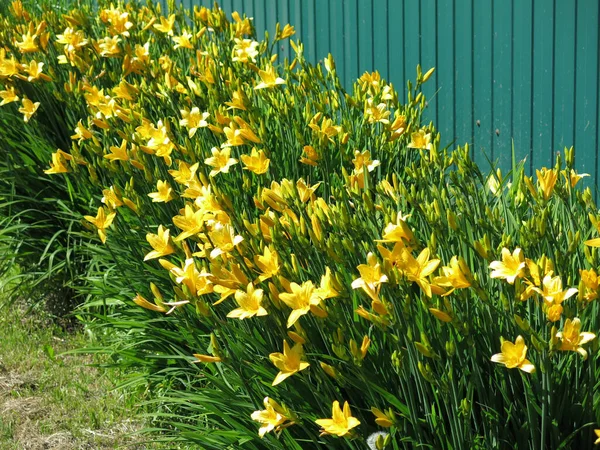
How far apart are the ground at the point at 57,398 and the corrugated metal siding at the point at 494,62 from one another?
8.82 feet

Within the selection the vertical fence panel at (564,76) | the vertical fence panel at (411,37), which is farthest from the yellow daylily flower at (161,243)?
the vertical fence panel at (411,37)

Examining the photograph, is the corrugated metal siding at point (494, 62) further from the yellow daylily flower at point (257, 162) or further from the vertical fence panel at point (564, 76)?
the yellow daylily flower at point (257, 162)

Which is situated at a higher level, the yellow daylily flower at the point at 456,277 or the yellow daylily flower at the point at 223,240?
the yellow daylily flower at the point at 456,277

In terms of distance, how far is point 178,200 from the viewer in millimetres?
3533

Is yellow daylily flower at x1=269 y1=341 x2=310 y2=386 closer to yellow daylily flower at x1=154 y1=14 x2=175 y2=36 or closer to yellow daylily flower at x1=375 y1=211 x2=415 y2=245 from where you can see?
yellow daylily flower at x1=375 y1=211 x2=415 y2=245

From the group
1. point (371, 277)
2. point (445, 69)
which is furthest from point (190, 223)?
point (445, 69)

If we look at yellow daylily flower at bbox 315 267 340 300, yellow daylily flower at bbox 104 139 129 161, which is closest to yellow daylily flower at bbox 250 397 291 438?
yellow daylily flower at bbox 315 267 340 300

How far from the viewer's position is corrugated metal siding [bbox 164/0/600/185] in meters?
5.23

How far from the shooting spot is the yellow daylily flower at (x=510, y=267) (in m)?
1.96

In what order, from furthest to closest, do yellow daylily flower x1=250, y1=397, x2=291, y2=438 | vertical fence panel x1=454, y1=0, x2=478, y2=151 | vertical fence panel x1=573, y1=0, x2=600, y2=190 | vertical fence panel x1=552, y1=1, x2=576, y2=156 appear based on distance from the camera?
vertical fence panel x1=454, y1=0, x2=478, y2=151 < vertical fence panel x1=552, y1=1, x2=576, y2=156 < vertical fence panel x1=573, y1=0, x2=600, y2=190 < yellow daylily flower x1=250, y1=397, x2=291, y2=438

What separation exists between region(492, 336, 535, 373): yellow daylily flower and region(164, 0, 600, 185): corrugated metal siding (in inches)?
138

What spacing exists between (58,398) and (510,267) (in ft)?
7.91

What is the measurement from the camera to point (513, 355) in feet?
6.36

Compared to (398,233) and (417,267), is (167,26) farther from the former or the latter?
(417,267)
